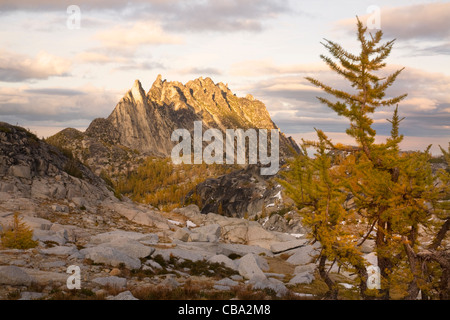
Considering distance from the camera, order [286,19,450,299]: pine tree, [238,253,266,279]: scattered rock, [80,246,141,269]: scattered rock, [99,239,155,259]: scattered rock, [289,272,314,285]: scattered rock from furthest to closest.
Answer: [238,253,266,279]: scattered rock, [289,272,314,285]: scattered rock, [99,239,155,259]: scattered rock, [80,246,141,269]: scattered rock, [286,19,450,299]: pine tree

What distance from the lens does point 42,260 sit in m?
19.9

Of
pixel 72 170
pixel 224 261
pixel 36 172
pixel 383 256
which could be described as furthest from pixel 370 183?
pixel 72 170

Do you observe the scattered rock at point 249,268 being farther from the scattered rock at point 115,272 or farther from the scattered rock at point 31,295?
the scattered rock at point 31,295

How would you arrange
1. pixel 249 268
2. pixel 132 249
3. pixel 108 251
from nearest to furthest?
pixel 108 251
pixel 132 249
pixel 249 268

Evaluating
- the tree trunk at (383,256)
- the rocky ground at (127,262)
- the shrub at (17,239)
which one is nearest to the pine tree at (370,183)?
the tree trunk at (383,256)

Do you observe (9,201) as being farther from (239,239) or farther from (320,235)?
(239,239)

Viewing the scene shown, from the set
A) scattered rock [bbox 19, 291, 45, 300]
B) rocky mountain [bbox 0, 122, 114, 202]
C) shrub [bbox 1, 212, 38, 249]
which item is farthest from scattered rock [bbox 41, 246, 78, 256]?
rocky mountain [bbox 0, 122, 114, 202]

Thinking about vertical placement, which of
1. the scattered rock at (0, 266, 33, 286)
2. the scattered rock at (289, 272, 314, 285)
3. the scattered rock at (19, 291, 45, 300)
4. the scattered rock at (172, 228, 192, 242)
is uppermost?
the scattered rock at (0, 266, 33, 286)

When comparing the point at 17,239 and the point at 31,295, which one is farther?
the point at 17,239

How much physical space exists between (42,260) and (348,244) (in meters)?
17.0

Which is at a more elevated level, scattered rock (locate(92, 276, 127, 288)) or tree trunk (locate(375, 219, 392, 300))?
tree trunk (locate(375, 219, 392, 300))

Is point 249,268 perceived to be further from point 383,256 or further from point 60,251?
point 383,256

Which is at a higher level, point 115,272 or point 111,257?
point 111,257

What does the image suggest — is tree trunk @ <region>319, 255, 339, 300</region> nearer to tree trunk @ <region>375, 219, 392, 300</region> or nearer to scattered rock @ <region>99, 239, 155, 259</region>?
tree trunk @ <region>375, 219, 392, 300</region>
